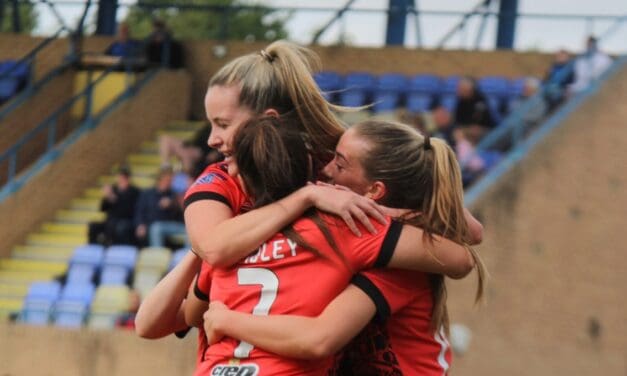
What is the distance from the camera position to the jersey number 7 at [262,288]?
3539mm

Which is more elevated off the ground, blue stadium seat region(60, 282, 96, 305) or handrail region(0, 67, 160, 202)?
handrail region(0, 67, 160, 202)

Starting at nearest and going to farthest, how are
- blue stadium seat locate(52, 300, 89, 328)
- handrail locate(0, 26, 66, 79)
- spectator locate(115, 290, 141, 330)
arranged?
spectator locate(115, 290, 141, 330) < blue stadium seat locate(52, 300, 89, 328) < handrail locate(0, 26, 66, 79)

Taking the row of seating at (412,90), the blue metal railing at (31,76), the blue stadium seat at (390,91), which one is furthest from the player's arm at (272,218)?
the blue metal railing at (31,76)

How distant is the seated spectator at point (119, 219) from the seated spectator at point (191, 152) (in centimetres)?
59

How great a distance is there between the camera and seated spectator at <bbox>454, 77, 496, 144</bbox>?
1280 cm

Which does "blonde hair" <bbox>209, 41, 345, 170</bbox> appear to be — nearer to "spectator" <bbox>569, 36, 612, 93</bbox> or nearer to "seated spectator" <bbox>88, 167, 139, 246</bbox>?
"seated spectator" <bbox>88, 167, 139, 246</bbox>

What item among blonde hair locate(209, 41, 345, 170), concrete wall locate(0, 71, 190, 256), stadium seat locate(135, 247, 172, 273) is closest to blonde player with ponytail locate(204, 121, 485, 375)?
blonde hair locate(209, 41, 345, 170)

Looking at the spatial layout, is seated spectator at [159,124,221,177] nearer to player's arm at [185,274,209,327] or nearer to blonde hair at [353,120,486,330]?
player's arm at [185,274,209,327]

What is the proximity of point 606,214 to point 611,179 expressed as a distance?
1.03 feet

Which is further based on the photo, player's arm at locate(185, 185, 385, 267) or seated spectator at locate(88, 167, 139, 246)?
seated spectator at locate(88, 167, 139, 246)

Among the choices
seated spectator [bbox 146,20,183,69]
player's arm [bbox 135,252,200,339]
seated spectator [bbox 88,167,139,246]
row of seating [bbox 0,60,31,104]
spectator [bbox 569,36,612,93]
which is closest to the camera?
player's arm [bbox 135,252,200,339]

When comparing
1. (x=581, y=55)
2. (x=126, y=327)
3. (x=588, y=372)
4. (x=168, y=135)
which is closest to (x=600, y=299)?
(x=588, y=372)

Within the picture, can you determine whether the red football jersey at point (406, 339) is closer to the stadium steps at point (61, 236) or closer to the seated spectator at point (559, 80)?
the stadium steps at point (61, 236)

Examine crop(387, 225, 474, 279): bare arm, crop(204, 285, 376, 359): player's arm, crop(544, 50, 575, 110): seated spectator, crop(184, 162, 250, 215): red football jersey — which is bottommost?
crop(544, 50, 575, 110): seated spectator
